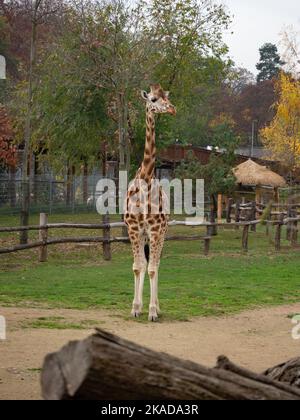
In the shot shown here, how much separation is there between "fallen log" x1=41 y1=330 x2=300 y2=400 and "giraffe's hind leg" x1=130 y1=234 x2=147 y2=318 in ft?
27.0

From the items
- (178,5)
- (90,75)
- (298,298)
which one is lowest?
(298,298)

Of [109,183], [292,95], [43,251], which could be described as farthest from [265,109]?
[43,251]

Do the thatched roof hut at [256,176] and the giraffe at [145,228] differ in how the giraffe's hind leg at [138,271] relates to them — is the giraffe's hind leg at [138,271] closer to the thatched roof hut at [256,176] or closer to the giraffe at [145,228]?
the giraffe at [145,228]

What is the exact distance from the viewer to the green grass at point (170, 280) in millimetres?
12305

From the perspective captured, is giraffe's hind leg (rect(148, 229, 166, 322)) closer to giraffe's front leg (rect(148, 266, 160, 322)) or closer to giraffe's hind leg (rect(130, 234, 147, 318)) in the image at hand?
giraffe's front leg (rect(148, 266, 160, 322))

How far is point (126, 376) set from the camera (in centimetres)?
284

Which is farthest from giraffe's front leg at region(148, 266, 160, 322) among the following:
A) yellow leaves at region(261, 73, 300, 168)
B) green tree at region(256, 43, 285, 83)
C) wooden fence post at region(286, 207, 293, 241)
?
green tree at region(256, 43, 285, 83)

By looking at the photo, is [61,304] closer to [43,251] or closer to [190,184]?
[43,251]

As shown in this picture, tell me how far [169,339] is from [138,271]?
2215 millimetres

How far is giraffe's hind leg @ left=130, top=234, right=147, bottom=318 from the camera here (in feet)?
37.1

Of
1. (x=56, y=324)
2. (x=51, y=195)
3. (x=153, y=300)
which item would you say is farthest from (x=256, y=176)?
(x=56, y=324)

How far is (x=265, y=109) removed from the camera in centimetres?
6875

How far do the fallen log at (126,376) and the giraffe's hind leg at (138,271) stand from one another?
8.22 metres
